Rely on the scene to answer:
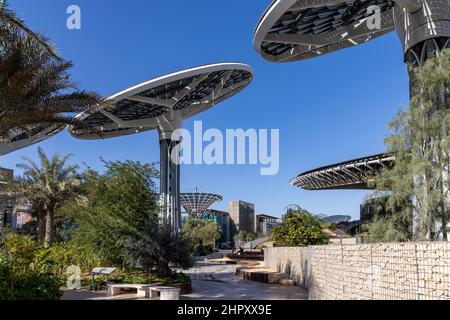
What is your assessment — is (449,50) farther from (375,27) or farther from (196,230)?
(196,230)

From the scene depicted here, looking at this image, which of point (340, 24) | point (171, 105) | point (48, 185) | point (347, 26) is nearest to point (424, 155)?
point (340, 24)

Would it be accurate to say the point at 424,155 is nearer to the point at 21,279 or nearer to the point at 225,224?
the point at 21,279

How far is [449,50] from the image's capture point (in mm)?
13367

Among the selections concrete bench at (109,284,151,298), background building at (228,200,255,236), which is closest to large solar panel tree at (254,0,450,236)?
concrete bench at (109,284,151,298)

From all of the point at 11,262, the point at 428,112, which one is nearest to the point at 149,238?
the point at 11,262

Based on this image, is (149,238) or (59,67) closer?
(59,67)

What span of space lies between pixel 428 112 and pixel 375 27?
43.7 feet

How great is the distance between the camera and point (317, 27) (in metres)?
25.8

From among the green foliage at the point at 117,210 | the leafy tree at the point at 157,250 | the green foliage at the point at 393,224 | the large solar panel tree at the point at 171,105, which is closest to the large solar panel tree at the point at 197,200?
the large solar panel tree at the point at 171,105

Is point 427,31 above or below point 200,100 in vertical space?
below

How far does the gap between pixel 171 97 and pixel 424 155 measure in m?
30.8

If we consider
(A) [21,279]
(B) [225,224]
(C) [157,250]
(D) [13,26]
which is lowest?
(B) [225,224]

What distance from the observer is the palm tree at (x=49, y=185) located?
91.8 feet

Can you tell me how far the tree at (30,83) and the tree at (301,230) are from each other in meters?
16.1
